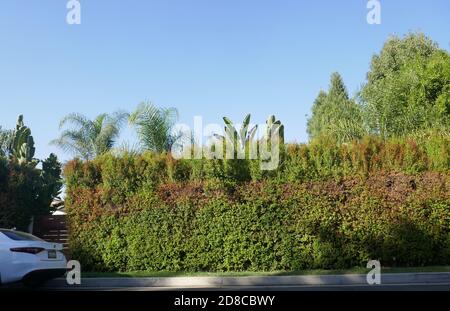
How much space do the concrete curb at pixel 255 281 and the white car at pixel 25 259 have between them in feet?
5.72

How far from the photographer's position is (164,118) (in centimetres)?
2067

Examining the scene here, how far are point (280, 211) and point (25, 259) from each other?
6.97 metres

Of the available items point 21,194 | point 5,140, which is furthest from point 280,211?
point 5,140

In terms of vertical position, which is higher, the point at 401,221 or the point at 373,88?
the point at 373,88

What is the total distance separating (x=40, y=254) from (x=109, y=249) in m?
4.48

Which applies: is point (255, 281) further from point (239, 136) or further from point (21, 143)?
point (21, 143)

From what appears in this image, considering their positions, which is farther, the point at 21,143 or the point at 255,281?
the point at 21,143

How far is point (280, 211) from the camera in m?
14.1

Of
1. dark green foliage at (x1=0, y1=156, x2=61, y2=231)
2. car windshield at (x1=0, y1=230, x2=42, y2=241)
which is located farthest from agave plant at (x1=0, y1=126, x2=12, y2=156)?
car windshield at (x1=0, y1=230, x2=42, y2=241)

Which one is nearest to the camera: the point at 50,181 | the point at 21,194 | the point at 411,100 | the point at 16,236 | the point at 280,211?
the point at 16,236
